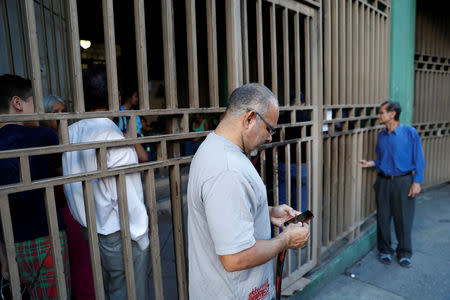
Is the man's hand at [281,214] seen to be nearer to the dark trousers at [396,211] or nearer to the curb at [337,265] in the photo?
the curb at [337,265]

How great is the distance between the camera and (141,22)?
1.69m

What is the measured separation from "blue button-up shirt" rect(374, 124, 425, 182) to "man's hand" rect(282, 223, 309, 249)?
2761 millimetres

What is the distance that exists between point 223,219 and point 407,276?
3.28m

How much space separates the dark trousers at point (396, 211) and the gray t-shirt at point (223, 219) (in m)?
2.90

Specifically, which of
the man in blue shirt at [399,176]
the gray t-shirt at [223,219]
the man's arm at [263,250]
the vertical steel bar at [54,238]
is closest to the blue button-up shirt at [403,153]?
the man in blue shirt at [399,176]

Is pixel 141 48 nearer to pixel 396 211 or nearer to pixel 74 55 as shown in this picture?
pixel 74 55

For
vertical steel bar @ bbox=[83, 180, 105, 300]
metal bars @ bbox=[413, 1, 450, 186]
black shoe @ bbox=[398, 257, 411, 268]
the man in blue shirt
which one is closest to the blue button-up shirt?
the man in blue shirt

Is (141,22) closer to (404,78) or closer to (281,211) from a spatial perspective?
(281,211)

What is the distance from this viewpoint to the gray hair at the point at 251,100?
58.1 inches

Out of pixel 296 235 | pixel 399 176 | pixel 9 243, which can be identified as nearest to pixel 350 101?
pixel 399 176

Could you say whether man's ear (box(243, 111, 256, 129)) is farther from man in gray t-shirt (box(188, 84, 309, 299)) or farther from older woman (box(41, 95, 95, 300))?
older woman (box(41, 95, 95, 300))

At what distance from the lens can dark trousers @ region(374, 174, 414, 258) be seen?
12.6 ft

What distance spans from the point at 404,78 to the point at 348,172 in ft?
6.96

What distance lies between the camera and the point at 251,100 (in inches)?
58.1
